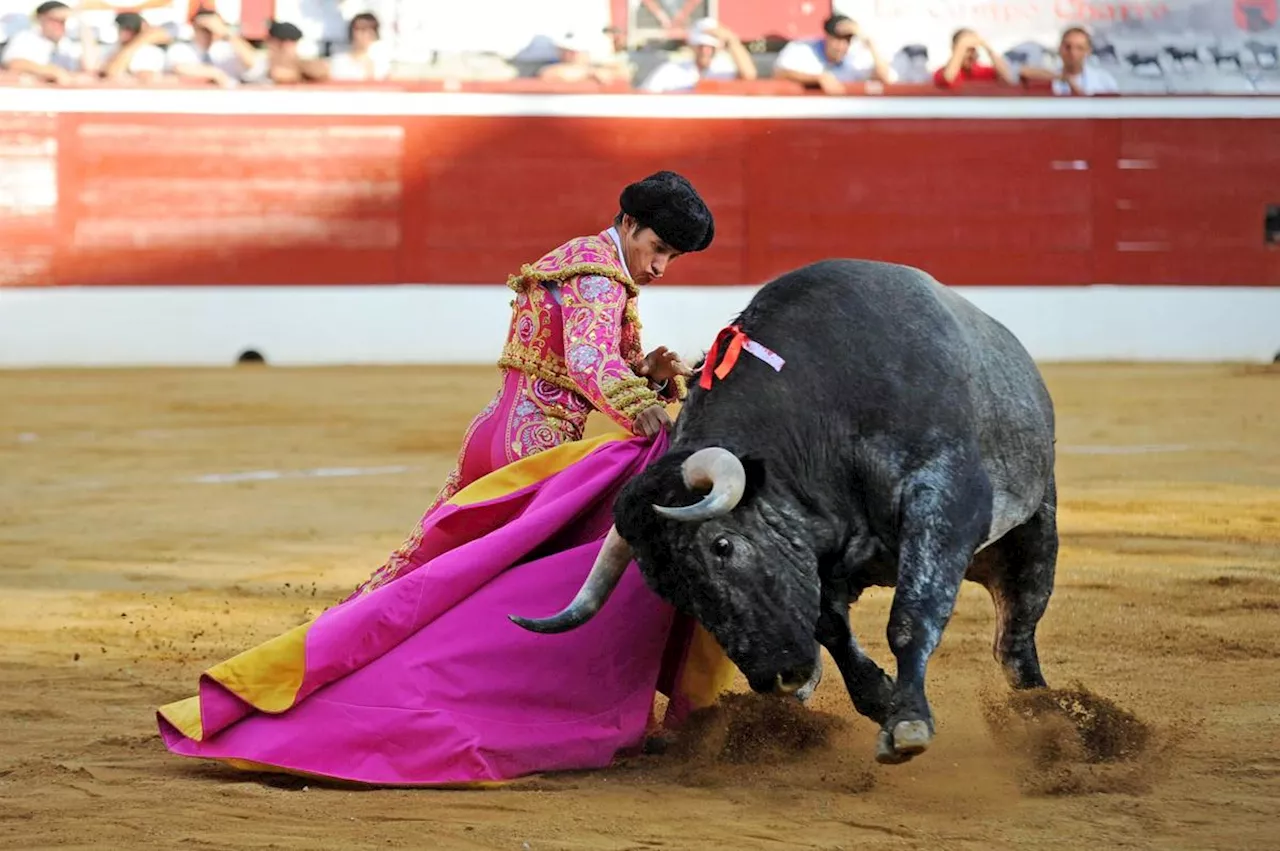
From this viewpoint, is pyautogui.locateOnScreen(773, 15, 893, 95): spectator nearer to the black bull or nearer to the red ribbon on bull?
the black bull

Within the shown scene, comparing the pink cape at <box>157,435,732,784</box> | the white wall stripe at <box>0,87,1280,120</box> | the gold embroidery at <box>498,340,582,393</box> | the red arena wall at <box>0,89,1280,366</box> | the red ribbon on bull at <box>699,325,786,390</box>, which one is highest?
the red ribbon on bull at <box>699,325,786,390</box>

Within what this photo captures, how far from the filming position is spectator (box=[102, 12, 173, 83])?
36.5ft

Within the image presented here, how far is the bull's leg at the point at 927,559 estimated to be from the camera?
261 cm

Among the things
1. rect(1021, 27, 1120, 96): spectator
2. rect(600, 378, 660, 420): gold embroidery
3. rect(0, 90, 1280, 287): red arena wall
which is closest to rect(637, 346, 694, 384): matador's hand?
rect(600, 378, 660, 420): gold embroidery

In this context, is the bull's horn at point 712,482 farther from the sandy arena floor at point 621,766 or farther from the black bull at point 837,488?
the sandy arena floor at point 621,766

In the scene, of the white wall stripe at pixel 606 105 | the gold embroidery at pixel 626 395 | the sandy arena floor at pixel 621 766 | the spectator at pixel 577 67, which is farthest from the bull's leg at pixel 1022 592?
the spectator at pixel 577 67

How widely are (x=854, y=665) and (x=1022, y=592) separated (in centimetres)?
59

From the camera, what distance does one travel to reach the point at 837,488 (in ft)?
9.02

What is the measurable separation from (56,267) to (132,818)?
906 centimetres

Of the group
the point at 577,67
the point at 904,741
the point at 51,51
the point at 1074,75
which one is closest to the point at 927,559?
the point at 904,741

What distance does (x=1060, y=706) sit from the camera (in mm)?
2990

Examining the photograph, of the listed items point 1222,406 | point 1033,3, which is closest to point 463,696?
point 1222,406

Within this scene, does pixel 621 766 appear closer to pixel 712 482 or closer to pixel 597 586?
pixel 597 586

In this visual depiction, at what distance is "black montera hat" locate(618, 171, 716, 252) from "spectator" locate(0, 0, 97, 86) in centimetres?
887
